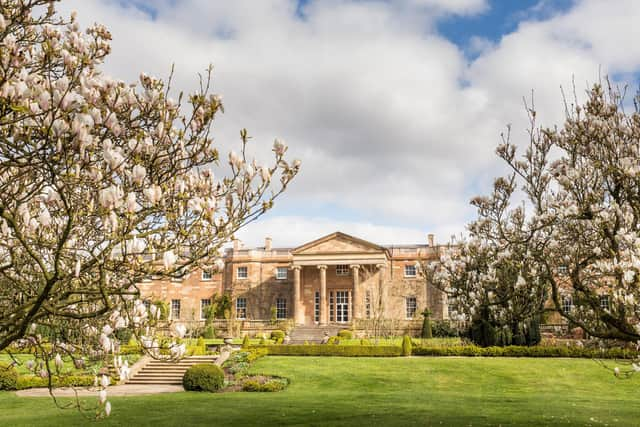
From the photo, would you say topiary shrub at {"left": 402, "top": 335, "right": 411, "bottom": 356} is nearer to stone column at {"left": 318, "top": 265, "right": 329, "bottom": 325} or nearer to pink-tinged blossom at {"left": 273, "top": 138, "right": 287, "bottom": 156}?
stone column at {"left": 318, "top": 265, "right": 329, "bottom": 325}

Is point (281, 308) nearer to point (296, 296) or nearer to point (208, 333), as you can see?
point (296, 296)

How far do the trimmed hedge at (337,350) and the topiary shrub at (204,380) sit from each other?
8.06 metres

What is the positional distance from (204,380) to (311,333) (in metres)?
22.5

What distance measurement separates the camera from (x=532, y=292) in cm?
1142

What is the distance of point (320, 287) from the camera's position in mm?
46594

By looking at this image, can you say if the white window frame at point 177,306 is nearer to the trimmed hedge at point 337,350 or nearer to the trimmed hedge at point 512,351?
the trimmed hedge at point 337,350

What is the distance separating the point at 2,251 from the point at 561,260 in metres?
9.38

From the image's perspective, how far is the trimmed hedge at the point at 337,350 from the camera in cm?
2825

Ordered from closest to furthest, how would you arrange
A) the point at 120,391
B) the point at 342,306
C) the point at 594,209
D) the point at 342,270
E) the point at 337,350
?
the point at 594,209 → the point at 120,391 → the point at 337,350 → the point at 342,306 → the point at 342,270

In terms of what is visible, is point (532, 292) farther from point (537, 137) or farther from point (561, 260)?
point (537, 137)

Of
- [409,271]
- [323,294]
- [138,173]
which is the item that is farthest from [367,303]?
[138,173]

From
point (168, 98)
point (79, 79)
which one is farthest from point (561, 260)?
point (79, 79)

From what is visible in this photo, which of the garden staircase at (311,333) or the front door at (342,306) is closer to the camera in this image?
the garden staircase at (311,333)

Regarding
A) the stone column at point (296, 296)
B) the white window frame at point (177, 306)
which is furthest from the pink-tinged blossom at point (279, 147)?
the white window frame at point (177, 306)
